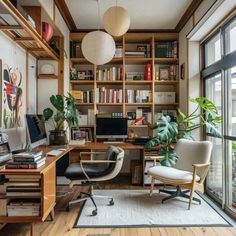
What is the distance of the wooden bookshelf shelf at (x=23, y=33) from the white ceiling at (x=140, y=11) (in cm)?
77

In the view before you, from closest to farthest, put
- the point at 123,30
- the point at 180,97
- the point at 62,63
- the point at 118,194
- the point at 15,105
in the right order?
the point at 123,30
the point at 15,105
the point at 118,194
the point at 62,63
the point at 180,97

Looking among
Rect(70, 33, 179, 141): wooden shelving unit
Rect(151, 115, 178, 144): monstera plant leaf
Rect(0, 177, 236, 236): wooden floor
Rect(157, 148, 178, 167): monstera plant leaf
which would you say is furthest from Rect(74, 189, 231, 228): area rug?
Rect(70, 33, 179, 141): wooden shelving unit

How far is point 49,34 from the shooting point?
347cm

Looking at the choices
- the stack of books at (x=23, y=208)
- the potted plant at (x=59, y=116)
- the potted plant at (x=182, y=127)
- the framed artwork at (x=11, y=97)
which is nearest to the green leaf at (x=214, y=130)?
the potted plant at (x=182, y=127)

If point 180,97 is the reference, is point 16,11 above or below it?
above

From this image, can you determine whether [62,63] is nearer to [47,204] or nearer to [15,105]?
[15,105]

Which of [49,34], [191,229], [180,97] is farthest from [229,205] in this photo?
[49,34]

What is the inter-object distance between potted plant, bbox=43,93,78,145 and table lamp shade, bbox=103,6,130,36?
5.27 feet

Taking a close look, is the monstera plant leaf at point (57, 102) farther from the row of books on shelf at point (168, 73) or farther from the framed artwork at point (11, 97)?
the row of books on shelf at point (168, 73)

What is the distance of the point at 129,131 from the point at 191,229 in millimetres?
2552

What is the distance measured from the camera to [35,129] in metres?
3.38

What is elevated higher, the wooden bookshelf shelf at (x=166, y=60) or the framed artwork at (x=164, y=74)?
the wooden bookshelf shelf at (x=166, y=60)

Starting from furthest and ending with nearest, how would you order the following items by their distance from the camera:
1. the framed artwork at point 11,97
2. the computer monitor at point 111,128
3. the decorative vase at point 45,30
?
1. the computer monitor at point 111,128
2. the decorative vase at point 45,30
3. the framed artwork at point 11,97

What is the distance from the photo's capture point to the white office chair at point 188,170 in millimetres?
3326
